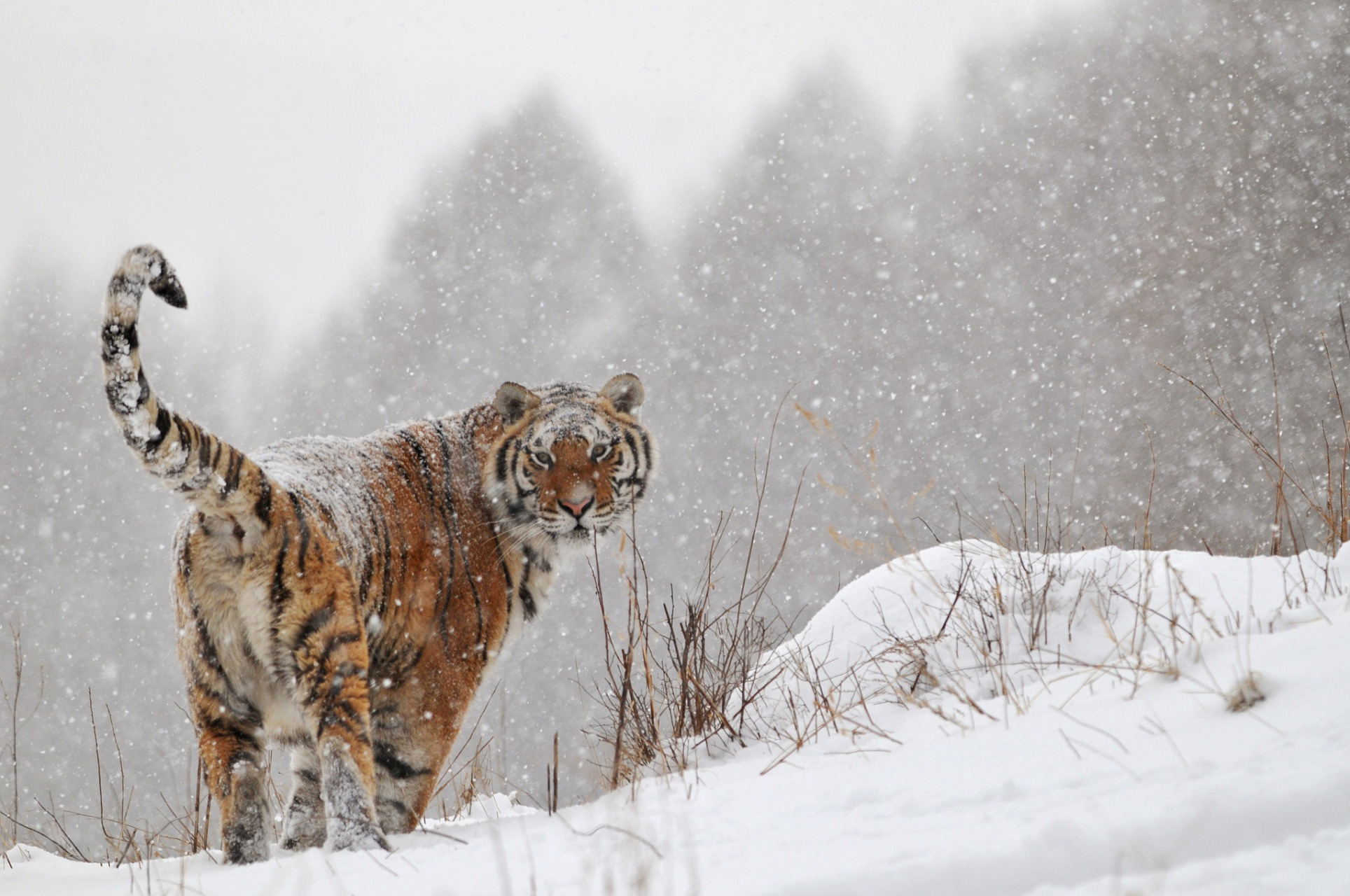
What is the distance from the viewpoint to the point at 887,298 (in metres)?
17.8

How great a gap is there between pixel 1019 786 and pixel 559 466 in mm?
2505

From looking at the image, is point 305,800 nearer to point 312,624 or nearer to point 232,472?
point 312,624

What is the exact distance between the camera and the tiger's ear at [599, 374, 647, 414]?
4.04m

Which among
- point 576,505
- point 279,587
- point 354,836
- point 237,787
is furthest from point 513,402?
point 354,836

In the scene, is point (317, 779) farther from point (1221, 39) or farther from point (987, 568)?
point (1221, 39)

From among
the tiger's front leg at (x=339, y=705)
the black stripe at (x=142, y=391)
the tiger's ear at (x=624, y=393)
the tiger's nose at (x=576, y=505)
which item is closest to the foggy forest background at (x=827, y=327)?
the tiger's ear at (x=624, y=393)

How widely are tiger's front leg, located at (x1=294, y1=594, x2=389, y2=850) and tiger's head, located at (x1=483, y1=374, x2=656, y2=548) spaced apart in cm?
115

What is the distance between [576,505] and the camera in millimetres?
3625

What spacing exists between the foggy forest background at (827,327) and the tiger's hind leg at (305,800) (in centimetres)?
974

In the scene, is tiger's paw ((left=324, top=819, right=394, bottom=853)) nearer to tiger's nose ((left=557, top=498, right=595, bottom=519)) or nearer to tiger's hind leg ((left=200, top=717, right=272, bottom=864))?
tiger's hind leg ((left=200, top=717, right=272, bottom=864))

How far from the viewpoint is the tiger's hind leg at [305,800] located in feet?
10.2

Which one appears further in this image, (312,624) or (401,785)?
(401,785)

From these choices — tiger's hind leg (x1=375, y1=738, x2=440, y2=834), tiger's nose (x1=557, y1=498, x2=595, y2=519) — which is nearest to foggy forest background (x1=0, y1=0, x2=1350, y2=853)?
tiger's nose (x1=557, y1=498, x2=595, y2=519)

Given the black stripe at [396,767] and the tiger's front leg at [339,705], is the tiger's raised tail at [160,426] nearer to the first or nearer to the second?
the tiger's front leg at [339,705]
